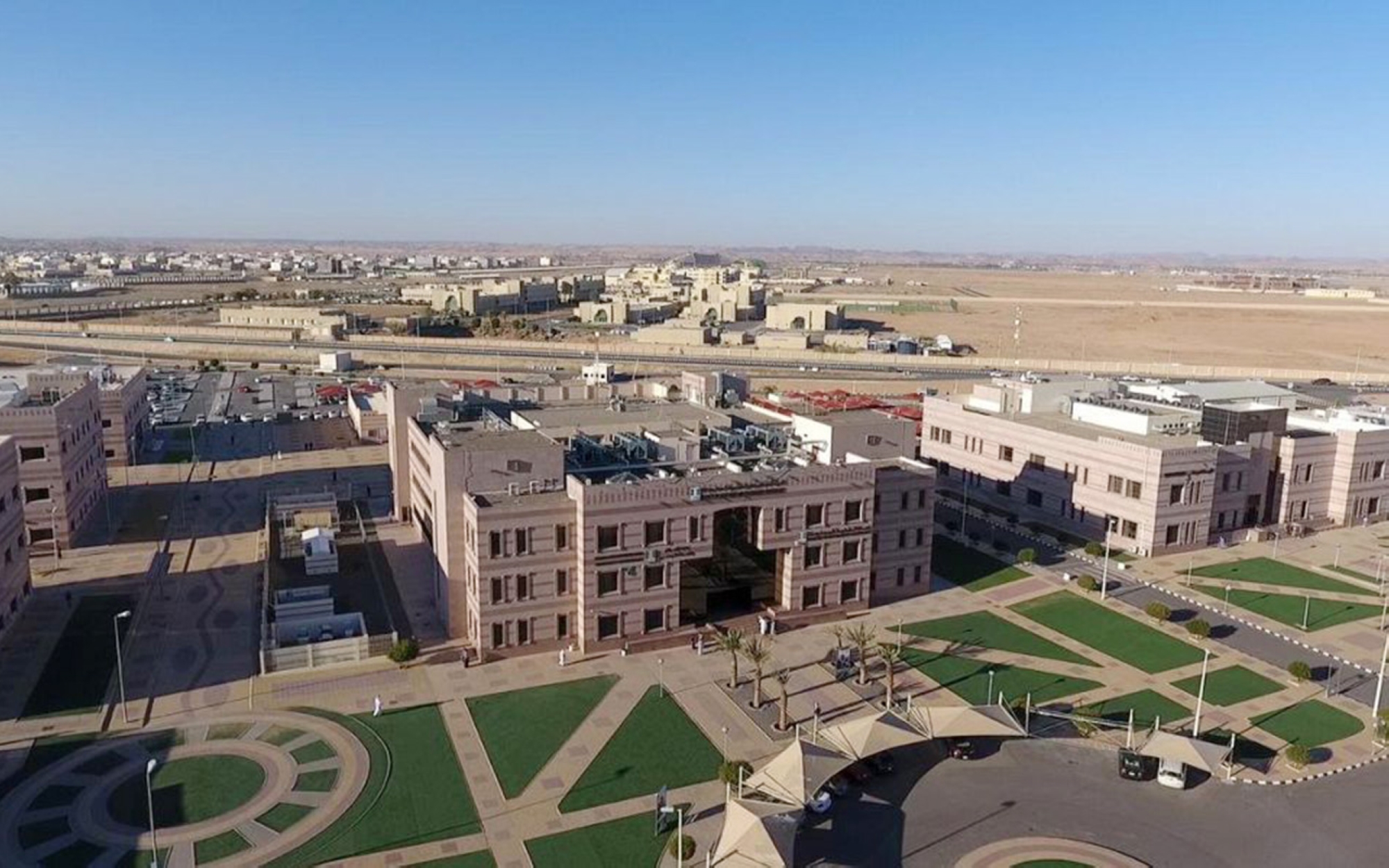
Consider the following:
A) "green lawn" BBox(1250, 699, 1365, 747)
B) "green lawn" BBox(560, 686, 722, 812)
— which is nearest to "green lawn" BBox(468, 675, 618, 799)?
"green lawn" BBox(560, 686, 722, 812)

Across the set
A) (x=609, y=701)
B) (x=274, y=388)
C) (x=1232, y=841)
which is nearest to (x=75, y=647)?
(x=609, y=701)

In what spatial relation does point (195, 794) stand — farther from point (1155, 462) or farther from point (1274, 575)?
point (1274, 575)

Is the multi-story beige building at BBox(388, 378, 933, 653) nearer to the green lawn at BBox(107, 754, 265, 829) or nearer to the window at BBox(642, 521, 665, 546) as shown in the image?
the window at BBox(642, 521, 665, 546)

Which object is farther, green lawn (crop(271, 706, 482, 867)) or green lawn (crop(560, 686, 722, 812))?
green lawn (crop(560, 686, 722, 812))

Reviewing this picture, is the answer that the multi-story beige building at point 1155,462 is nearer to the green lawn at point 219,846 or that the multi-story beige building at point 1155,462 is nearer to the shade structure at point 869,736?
the shade structure at point 869,736

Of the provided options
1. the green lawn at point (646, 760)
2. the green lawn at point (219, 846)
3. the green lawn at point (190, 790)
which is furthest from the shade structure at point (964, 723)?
the green lawn at point (190, 790)

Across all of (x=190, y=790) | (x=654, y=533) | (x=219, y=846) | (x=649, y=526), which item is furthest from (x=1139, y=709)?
(x=190, y=790)
